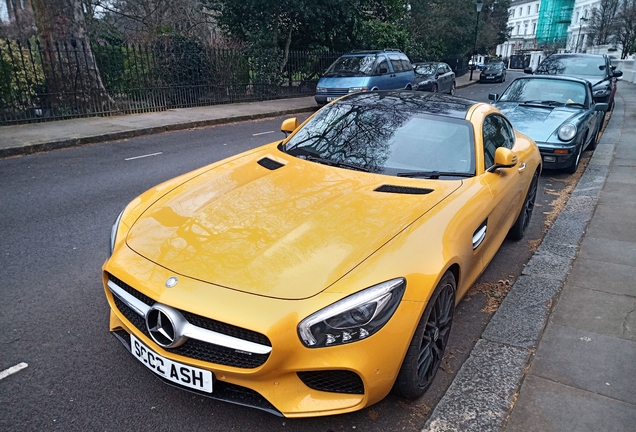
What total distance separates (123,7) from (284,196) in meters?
26.6

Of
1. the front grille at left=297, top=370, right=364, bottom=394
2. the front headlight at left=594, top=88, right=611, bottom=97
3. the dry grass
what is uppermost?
the front headlight at left=594, top=88, right=611, bottom=97

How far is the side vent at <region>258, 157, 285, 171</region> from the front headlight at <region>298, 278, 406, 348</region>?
5.30 ft

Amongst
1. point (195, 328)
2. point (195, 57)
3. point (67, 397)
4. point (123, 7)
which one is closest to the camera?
point (195, 328)

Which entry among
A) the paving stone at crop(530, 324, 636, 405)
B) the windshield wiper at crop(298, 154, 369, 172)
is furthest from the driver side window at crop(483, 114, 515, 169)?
the paving stone at crop(530, 324, 636, 405)

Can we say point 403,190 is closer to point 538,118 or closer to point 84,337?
point 84,337

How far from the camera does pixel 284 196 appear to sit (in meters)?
2.96

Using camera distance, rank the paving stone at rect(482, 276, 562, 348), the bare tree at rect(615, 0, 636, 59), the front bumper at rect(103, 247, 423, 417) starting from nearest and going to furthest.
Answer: the front bumper at rect(103, 247, 423, 417), the paving stone at rect(482, 276, 562, 348), the bare tree at rect(615, 0, 636, 59)

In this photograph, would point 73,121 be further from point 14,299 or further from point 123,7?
point 123,7

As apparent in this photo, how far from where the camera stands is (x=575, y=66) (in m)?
13.1

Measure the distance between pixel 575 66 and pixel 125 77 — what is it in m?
13.1

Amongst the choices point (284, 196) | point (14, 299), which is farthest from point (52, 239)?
point (284, 196)

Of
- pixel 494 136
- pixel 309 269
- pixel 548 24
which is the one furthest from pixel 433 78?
pixel 548 24

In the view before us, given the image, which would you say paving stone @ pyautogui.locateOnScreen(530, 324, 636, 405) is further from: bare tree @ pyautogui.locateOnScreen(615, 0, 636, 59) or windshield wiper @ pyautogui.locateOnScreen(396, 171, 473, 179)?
bare tree @ pyautogui.locateOnScreen(615, 0, 636, 59)

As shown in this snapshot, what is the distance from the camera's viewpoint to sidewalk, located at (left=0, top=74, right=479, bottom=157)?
932 centimetres
